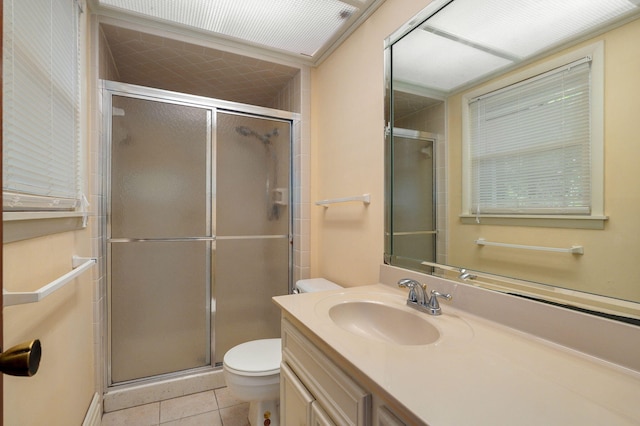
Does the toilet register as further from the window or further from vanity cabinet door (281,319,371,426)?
the window

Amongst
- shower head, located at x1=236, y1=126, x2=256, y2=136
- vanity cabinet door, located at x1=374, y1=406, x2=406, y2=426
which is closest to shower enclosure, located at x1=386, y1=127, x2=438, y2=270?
vanity cabinet door, located at x1=374, y1=406, x2=406, y2=426

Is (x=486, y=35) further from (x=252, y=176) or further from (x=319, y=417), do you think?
(x=252, y=176)

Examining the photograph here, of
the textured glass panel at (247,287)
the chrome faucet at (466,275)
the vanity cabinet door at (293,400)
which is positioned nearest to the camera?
the vanity cabinet door at (293,400)

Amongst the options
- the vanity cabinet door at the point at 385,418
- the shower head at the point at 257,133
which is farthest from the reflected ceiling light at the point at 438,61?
the vanity cabinet door at the point at 385,418

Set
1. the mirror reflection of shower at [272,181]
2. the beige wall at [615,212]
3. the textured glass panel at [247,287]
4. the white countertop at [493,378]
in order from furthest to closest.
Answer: the mirror reflection of shower at [272,181]
the textured glass panel at [247,287]
the beige wall at [615,212]
the white countertop at [493,378]

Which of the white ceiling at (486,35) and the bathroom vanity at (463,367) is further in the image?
the white ceiling at (486,35)

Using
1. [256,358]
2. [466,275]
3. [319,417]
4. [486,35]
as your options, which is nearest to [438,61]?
[486,35]

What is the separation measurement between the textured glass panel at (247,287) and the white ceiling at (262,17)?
54.6 inches

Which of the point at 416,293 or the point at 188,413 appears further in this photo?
the point at 188,413

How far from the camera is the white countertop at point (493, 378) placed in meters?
0.54

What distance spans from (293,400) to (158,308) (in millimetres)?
1258

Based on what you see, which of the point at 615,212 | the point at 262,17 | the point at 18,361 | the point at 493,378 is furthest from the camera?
the point at 262,17

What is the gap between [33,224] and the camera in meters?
0.90

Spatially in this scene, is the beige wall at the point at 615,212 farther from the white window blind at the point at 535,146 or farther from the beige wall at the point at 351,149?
the beige wall at the point at 351,149
